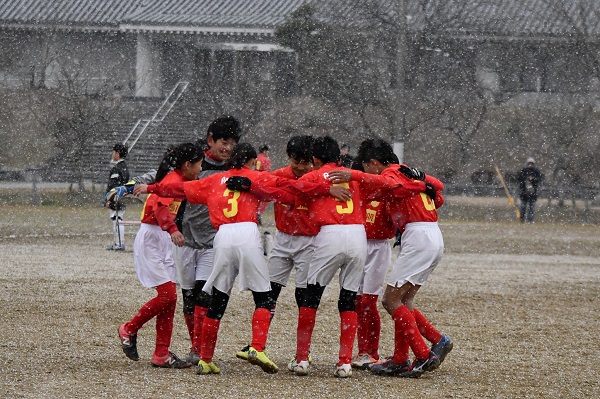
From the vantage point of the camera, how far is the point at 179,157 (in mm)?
7391

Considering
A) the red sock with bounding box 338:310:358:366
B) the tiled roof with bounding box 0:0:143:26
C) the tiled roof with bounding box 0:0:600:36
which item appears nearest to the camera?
the red sock with bounding box 338:310:358:366

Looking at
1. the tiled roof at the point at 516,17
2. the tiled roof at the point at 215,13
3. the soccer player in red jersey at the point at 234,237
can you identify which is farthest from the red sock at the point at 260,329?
the tiled roof at the point at 215,13

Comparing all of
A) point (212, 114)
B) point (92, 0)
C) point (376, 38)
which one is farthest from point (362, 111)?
point (92, 0)

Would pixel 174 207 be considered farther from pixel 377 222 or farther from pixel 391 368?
pixel 391 368

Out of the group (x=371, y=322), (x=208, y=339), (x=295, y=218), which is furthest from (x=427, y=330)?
(x=208, y=339)

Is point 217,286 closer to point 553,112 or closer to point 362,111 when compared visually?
point 362,111

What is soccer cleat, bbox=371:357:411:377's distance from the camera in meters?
7.17

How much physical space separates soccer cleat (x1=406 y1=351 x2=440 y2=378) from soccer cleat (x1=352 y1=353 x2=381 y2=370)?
0.37 metres

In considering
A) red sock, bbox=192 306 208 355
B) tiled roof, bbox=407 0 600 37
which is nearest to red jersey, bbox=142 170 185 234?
red sock, bbox=192 306 208 355

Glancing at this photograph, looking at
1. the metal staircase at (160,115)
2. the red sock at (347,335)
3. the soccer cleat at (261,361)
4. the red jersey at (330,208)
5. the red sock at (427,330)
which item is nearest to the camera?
the soccer cleat at (261,361)

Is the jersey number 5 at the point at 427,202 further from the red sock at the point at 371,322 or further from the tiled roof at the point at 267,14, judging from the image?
the tiled roof at the point at 267,14

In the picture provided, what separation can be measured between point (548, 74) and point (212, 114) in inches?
437

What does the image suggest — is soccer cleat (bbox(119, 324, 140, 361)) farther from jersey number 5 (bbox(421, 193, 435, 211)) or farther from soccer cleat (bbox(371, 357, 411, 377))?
jersey number 5 (bbox(421, 193, 435, 211))

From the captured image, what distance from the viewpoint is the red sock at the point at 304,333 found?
6922 millimetres
